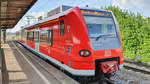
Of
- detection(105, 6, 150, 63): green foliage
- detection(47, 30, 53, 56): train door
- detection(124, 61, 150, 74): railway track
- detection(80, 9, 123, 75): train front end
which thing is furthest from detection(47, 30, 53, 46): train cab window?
detection(105, 6, 150, 63): green foliage

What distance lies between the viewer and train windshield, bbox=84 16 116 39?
5.50 meters

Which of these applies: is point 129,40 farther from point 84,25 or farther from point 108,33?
point 84,25

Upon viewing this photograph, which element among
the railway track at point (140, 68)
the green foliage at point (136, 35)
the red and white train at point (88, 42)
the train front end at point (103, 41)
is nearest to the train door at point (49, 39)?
the red and white train at point (88, 42)

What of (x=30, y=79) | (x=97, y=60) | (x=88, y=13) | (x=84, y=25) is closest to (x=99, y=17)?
(x=88, y=13)

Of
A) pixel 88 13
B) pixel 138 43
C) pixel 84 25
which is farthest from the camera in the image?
pixel 138 43

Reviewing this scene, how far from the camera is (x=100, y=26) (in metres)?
5.73

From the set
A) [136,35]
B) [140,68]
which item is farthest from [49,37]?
[136,35]

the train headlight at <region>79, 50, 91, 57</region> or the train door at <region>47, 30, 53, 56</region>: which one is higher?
the train door at <region>47, 30, 53, 56</region>

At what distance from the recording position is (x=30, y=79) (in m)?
5.71

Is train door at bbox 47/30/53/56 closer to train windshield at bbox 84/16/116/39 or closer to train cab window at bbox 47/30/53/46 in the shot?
train cab window at bbox 47/30/53/46

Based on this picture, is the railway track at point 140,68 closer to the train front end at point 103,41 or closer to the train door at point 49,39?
the train front end at point 103,41

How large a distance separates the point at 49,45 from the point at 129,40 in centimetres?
946

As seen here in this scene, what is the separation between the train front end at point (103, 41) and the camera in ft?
17.5

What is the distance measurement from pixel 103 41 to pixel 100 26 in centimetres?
59
